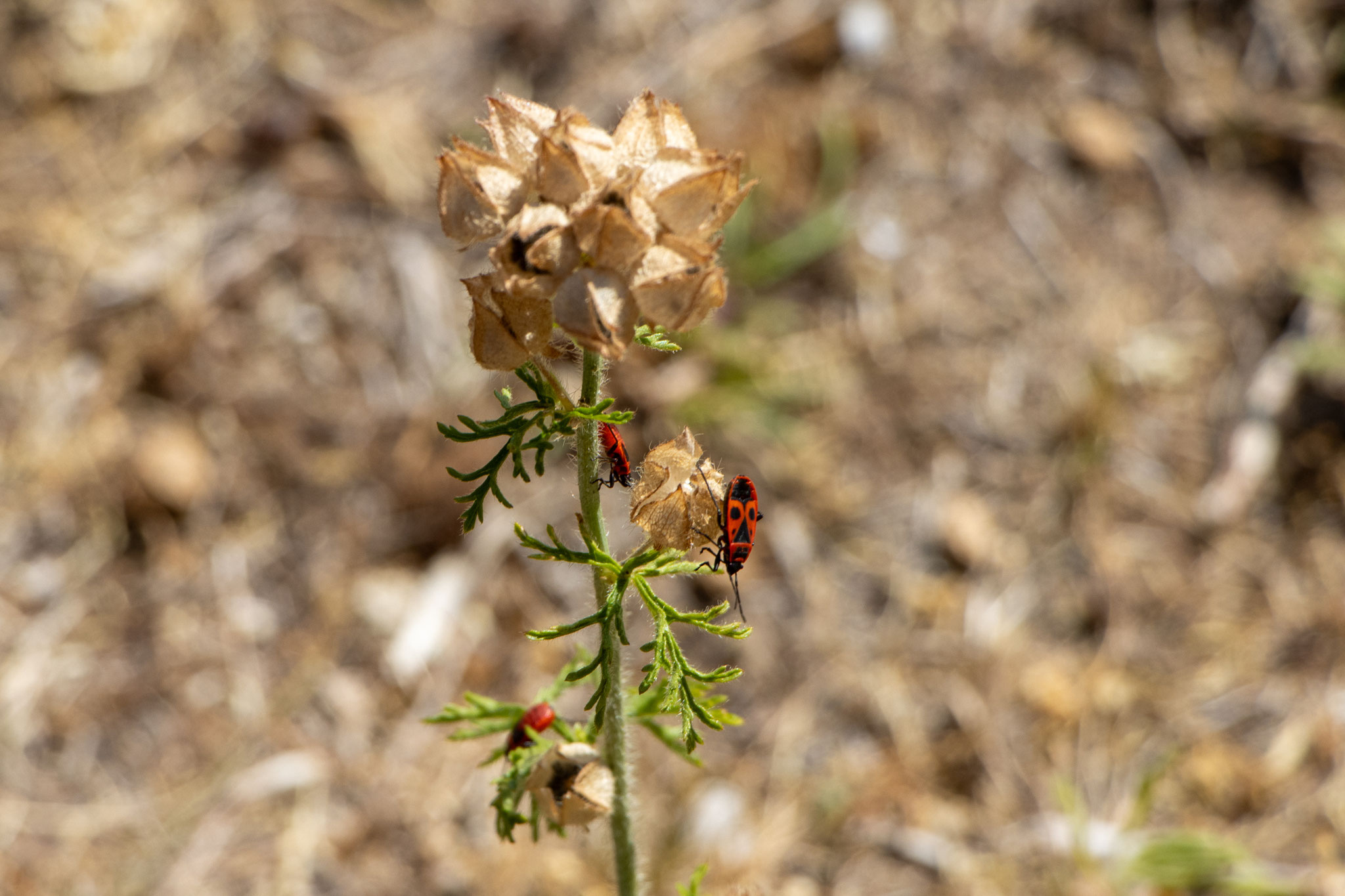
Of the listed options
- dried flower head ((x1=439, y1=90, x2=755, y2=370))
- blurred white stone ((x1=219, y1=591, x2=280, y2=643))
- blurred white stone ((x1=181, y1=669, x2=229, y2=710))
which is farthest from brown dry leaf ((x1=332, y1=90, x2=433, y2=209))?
dried flower head ((x1=439, y1=90, x2=755, y2=370))

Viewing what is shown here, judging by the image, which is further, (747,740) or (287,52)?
(287,52)

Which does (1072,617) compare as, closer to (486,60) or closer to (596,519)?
(596,519)

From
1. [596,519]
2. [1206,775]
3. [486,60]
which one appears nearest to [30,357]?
[486,60]

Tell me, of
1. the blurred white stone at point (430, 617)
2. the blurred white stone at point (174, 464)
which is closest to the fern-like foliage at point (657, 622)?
the blurred white stone at point (430, 617)

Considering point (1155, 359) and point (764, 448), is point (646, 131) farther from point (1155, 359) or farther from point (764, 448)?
point (1155, 359)

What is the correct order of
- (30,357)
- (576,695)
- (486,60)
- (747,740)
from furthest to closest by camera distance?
1. (486,60)
2. (30,357)
3. (747,740)
4. (576,695)

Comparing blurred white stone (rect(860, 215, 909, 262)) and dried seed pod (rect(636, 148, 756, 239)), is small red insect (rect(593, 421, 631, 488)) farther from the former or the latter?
blurred white stone (rect(860, 215, 909, 262))

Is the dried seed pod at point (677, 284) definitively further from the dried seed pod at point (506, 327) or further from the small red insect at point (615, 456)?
the small red insect at point (615, 456)
